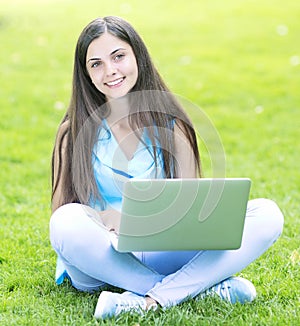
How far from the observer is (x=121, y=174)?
8.43 feet

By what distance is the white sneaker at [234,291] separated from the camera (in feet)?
7.72

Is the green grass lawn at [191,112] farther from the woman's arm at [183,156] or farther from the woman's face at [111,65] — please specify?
the woman's face at [111,65]

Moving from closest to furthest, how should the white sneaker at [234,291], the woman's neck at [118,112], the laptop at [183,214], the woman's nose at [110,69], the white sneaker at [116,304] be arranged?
the laptop at [183,214]
the white sneaker at [116,304]
the white sneaker at [234,291]
the woman's nose at [110,69]
the woman's neck at [118,112]

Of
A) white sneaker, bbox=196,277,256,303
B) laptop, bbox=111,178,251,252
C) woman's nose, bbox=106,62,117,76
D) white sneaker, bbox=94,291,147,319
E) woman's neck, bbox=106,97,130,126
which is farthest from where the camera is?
woman's neck, bbox=106,97,130,126

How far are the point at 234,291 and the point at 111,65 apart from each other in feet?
2.88

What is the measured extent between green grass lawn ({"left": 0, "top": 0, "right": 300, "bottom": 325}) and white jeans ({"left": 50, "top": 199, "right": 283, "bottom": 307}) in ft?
0.28

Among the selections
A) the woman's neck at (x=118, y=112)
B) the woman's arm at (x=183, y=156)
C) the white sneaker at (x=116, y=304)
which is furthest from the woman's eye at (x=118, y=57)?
the white sneaker at (x=116, y=304)

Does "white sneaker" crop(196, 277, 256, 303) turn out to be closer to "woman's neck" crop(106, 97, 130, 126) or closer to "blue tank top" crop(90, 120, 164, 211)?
"blue tank top" crop(90, 120, 164, 211)

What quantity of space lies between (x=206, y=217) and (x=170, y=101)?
0.65m

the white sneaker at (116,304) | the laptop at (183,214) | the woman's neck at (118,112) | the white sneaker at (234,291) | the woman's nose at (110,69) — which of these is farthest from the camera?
the woman's neck at (118,112)

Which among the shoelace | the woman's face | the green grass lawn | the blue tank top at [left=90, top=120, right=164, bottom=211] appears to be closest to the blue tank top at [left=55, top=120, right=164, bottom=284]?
the blue tank top at [left=90, top=120, right=164, bottom=211]

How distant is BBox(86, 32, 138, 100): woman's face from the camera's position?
2.51m

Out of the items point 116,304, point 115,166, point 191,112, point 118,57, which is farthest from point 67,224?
point 191,112

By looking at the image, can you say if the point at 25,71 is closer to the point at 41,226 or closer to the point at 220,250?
the point at 41,226
